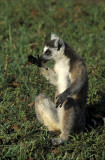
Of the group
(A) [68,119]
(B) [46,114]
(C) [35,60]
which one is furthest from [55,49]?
(A) [68,119]

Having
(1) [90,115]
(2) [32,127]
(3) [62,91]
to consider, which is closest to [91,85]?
(1) [90,115]

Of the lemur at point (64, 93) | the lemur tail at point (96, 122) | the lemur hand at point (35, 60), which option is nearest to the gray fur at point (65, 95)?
the lemur at point (64, 93)

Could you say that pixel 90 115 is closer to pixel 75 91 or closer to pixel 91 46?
pixel 75 91

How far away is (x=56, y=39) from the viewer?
488cm

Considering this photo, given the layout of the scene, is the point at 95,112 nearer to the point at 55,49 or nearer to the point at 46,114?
the point at 46,114

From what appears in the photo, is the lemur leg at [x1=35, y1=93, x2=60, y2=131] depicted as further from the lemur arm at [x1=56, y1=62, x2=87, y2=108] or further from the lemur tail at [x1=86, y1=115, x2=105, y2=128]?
the lemur tail at [x1=86, y1=115, x2=105, y2=128]

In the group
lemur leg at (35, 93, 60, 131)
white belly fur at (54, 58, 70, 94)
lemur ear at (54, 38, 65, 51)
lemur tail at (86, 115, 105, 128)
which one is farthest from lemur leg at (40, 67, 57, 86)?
lemur tail at (86, 115, 105, 128)

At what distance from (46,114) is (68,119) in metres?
0.54

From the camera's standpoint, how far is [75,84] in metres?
4.48

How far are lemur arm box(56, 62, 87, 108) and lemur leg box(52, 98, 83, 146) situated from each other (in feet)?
0.44

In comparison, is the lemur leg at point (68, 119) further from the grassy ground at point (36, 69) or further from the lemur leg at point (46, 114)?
the lemur leg at point (46, 114)

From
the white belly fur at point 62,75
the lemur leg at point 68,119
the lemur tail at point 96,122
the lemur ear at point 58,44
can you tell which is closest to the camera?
the lemur leg at point 68,119

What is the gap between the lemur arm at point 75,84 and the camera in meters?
4.42

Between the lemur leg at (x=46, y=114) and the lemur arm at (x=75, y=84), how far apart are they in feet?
1.59
